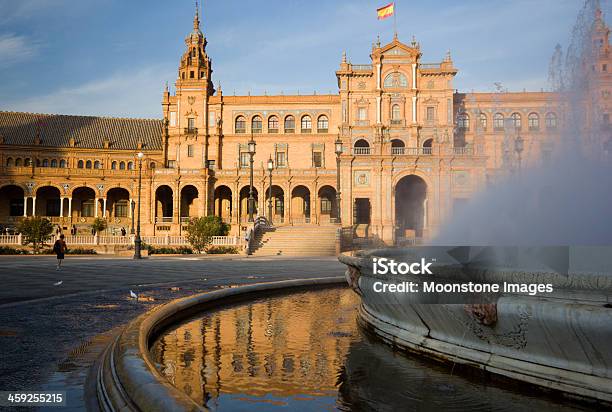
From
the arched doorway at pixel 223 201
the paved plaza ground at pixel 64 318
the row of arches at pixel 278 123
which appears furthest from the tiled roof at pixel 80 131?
the paved plaza ground at pixel 64 318

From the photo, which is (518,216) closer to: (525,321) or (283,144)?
(525,321)

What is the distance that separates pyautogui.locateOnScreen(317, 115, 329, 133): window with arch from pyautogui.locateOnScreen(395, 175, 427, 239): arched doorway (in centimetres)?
1490

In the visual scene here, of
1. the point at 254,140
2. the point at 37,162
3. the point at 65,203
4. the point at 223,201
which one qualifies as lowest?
the point at 65,203

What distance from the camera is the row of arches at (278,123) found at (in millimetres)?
60344

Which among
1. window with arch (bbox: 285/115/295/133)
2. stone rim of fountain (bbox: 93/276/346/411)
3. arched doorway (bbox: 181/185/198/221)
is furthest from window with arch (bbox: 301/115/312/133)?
stone rim of fountain (bbox: 93/276/346/411)

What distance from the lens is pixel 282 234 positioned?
116ft

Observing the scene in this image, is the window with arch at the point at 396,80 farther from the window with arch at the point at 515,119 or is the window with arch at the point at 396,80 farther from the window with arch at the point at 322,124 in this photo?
the window with arch at the point at 515,119

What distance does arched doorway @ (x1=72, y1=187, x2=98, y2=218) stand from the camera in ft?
192

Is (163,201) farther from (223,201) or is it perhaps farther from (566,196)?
(566,196)

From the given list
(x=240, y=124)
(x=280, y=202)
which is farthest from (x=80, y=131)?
(x=280, y=202)

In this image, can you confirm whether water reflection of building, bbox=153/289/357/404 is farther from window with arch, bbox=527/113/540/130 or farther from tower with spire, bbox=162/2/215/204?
window with arch, bbox=527/113/540/130

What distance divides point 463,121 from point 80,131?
165 ft

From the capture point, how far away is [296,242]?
3403 cm

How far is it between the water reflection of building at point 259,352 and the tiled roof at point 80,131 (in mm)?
59941
